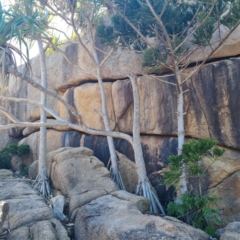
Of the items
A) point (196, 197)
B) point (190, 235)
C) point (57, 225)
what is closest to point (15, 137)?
point (57, 225)

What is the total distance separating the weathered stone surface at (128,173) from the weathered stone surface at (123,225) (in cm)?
310

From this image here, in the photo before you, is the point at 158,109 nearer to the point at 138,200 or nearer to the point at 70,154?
the point at 70,154

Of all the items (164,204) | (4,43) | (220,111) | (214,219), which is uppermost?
(4,43)

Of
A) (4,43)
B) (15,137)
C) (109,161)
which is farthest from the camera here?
(15,137)

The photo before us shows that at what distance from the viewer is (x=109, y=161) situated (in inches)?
409

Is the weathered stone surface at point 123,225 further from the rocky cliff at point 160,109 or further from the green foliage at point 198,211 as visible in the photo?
the rocky cliff at point 160,109

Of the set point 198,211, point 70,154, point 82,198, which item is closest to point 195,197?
point 198,211

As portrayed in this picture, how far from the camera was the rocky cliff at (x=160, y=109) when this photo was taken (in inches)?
343

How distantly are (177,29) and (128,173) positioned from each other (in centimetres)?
495

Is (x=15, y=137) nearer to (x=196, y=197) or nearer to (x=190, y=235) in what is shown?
(x=196, y=197)

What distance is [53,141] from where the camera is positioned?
1339cm

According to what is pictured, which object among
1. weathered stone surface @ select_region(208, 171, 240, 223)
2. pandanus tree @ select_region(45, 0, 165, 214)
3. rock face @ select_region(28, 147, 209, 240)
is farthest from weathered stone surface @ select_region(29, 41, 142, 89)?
weathered stone surface @ select_region(208, 171, 240, 223)

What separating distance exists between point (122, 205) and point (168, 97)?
438 centimetres

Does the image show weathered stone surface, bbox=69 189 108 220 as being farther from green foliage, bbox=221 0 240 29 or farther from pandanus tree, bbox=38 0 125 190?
green foliage, bbox=221 0 240 29
